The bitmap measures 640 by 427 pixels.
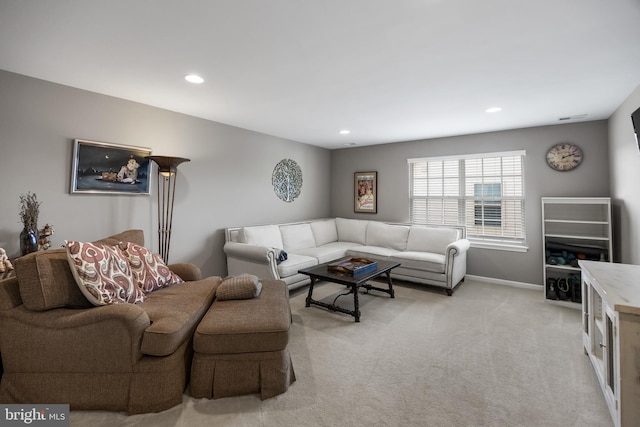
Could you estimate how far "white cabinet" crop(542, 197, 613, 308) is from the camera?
343 cm

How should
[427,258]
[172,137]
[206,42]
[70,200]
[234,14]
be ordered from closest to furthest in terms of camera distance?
[234,14]
[206,42]
[70,200]
[172,137]
[427,258]

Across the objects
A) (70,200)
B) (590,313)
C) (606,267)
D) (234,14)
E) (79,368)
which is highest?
(234,14)

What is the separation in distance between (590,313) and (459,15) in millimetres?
2352

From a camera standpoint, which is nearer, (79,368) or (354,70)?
(79,368)

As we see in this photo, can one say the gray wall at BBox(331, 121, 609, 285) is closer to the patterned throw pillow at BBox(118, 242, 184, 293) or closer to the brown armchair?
the patterned throw pillow at BBox(118, 242, 184, 293)

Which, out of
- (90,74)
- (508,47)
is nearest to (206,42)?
(90,74)

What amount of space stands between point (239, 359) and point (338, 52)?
2.27 m

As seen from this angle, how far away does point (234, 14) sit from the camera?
166cm

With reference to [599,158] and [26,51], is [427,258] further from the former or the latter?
[26,51]

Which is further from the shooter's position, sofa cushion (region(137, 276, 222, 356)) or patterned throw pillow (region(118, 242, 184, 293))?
patterned throw pillow (region(118, 242, 184, 293))

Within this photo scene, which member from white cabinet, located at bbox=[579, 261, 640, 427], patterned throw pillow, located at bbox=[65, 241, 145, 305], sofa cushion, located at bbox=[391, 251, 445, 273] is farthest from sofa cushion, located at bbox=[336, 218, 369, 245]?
patterned throw pillow, located at bbox=[65, 241, 145, 305]

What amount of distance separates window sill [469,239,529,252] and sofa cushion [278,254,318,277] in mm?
2640

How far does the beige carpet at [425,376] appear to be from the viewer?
5.47ft

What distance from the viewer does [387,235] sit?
4.94m
